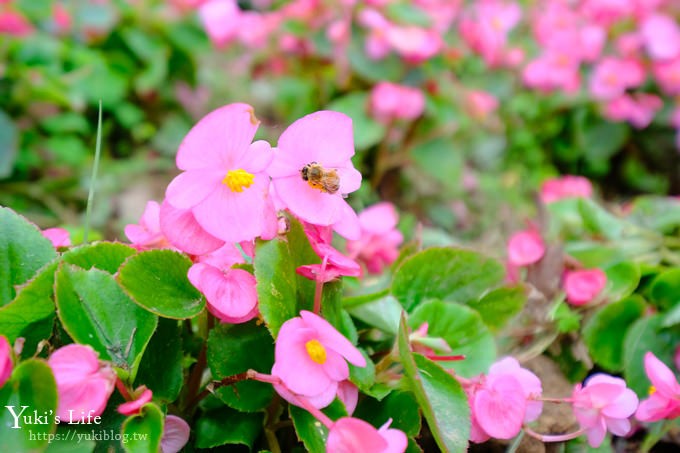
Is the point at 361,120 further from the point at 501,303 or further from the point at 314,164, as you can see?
the point at 314,164

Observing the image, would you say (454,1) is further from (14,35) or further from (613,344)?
(613,344)

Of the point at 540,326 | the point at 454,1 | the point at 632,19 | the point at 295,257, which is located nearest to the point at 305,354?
the point at 295,257

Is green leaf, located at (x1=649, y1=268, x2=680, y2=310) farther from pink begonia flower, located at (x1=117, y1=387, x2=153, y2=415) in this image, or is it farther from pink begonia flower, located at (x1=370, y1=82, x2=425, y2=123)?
pink begonia flower, located at (x1=370, y1=82, x2=425, y2=123)

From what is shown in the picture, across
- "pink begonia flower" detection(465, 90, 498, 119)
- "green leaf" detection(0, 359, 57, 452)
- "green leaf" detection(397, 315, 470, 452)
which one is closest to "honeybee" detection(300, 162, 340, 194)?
"green leaf" detection(397, 315, 470, 452)

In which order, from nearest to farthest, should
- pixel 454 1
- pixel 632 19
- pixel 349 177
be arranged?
pixel 349 177, pixel 454 1, pixel 632 19

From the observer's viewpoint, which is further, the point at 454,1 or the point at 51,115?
the point at 454,1

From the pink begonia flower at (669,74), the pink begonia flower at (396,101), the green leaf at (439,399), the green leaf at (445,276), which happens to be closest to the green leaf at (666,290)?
the green leaf at (445,276)

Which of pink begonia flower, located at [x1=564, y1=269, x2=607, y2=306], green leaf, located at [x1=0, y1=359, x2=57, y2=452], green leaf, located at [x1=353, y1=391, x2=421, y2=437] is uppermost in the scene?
green leaf, located at [x1=0, y1=359, x2=57, y2=452]

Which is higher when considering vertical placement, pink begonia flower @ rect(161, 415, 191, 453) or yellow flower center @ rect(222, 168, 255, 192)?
yellow flower center @ rect(222, 168, 255, 192)

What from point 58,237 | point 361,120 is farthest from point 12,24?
point 58,237
